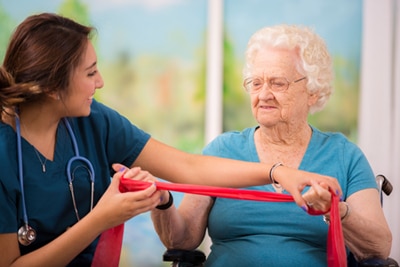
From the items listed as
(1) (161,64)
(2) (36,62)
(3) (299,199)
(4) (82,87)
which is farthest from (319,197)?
(1) (161,64)

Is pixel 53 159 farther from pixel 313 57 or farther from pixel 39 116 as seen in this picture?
pixel 313 57

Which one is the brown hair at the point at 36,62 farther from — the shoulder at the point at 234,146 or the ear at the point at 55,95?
the shoulder at the point at 234,146

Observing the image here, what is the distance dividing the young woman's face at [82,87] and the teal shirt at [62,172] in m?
0.14

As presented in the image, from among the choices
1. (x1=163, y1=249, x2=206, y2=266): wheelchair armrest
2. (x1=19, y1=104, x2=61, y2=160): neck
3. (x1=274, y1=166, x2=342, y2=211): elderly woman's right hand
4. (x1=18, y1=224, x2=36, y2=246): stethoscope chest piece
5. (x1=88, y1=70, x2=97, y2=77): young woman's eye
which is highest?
(x1=88, y1=70, x2=97, y2=77): young woman's eye

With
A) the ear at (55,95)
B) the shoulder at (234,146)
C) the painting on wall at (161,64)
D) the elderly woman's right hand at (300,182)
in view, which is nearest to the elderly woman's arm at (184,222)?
the shoulder at (234,146)

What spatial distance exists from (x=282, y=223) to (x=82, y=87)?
0.83 m

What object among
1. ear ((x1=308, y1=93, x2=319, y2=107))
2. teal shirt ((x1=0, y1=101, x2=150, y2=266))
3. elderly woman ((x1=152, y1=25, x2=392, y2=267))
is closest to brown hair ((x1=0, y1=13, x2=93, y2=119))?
teal shirt ((x1=0, y1=101, x2=150, y2=266))

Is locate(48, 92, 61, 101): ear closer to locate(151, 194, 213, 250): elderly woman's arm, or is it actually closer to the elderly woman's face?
locate(151, 194, 213, 250): elderly woman's arm

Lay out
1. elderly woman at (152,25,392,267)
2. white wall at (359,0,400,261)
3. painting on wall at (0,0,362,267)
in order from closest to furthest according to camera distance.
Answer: elderly woman at (152,25,392,267)
white wall at (359,0,400,261)
painting on wall at (0,0,362,267)

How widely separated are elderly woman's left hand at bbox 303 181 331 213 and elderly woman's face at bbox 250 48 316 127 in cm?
47

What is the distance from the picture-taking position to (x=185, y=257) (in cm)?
229

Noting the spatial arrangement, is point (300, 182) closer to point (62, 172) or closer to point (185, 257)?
point (185, 257)

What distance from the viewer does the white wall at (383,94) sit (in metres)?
3.08

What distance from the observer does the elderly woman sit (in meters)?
2.24
